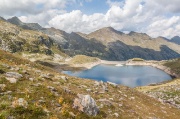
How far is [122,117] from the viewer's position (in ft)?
74.1

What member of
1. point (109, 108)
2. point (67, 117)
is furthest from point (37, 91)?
point (109, 108)

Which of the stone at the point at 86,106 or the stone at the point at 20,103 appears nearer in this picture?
the stone at the point at 20,103

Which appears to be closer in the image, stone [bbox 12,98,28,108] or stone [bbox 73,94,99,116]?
stone [bbox 12,98,28,108]

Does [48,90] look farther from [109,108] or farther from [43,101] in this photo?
[109,108]

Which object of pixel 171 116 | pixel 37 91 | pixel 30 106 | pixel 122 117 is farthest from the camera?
pixel 171 116

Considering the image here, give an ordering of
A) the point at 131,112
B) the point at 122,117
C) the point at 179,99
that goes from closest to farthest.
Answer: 1. the point at 122,117
2. the point at 131,112
3. the point at 179,99

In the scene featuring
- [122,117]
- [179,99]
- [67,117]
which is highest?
[67,117]

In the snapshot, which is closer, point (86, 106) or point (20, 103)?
point (20, 103)

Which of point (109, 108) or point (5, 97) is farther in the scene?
point (109, 108)

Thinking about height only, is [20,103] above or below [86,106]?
above

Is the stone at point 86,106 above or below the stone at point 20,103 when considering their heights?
below

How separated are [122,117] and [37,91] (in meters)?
8.94

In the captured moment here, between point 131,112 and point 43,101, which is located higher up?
point 43,101

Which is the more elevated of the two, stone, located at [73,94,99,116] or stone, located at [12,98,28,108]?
stone, located at [12,98,28,108]
